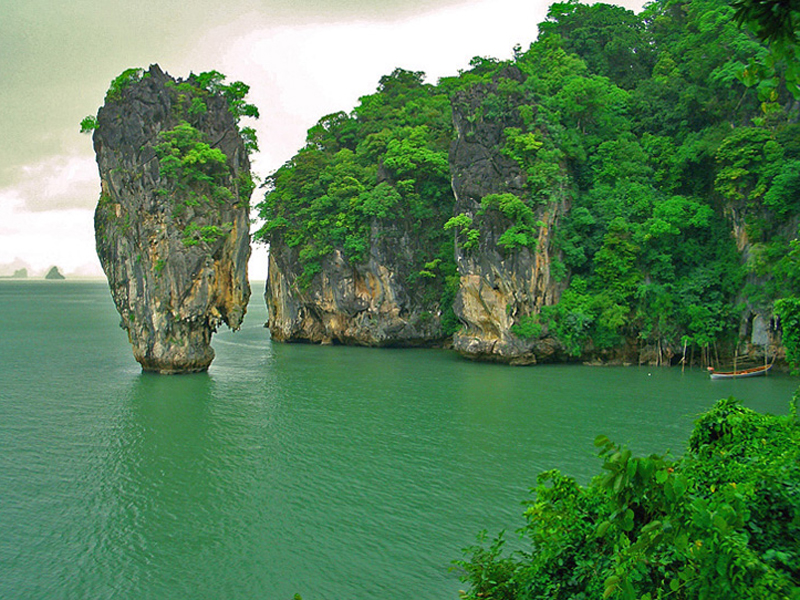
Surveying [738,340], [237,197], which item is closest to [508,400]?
[738,340]

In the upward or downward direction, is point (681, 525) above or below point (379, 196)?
below

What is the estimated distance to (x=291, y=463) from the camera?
38.4 feet

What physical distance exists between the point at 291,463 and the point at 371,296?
17.2 metres

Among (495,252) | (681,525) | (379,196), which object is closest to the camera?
(681,525)

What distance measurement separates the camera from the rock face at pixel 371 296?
27703 millimetres

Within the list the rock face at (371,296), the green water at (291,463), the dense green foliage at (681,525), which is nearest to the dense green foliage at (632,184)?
the rock face at (371,296)

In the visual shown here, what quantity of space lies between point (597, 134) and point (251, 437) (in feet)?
65.1

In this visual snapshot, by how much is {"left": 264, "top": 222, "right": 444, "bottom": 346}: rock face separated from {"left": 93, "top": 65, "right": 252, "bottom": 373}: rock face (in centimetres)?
830

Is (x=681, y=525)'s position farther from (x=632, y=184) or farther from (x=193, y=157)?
(x=632, y=184)

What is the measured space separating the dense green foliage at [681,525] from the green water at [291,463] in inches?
32.1

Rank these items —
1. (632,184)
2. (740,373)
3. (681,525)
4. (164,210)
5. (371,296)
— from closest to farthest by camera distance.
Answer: (681,525)
(740,373)
(164,210)
(632,184)
(371,296)

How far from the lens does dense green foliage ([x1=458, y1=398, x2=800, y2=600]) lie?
225 cm

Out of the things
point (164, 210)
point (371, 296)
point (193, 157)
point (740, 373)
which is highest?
point (193, 157)

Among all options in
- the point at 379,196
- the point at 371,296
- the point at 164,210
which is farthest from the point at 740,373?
the point at 164,210
